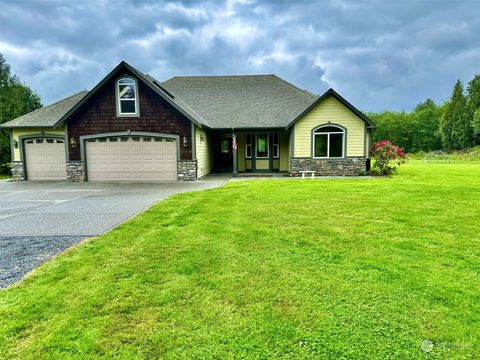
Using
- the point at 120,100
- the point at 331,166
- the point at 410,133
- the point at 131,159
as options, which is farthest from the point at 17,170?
the point at 410,133

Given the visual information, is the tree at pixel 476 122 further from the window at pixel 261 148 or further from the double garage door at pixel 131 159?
the double garage door at pixel 131 159

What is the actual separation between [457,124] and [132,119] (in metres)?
50.2

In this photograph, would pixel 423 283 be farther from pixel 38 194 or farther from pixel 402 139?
pixel 402 139

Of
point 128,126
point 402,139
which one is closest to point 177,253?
point 128,126

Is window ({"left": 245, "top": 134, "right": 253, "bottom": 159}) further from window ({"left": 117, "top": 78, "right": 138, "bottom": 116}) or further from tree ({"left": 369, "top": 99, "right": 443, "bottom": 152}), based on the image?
tree ({"left": 369, "top": 99, "right": 443, "bottom": 152})

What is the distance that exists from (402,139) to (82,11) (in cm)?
5054

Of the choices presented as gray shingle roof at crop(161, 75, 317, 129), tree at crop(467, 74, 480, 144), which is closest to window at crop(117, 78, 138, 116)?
gray shingle roof at crop(161, 75, 317, 129)

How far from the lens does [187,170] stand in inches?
574

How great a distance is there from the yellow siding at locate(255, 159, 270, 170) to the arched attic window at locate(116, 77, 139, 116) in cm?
754

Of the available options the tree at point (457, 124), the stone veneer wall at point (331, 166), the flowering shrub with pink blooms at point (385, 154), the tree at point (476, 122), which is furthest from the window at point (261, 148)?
the tree at point (457, 124)

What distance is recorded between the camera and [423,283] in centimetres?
355

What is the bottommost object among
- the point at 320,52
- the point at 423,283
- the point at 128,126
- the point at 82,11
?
the point at 423,283

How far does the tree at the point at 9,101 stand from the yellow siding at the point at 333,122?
82.4 feet

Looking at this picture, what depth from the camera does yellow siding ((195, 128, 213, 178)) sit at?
600 inches
